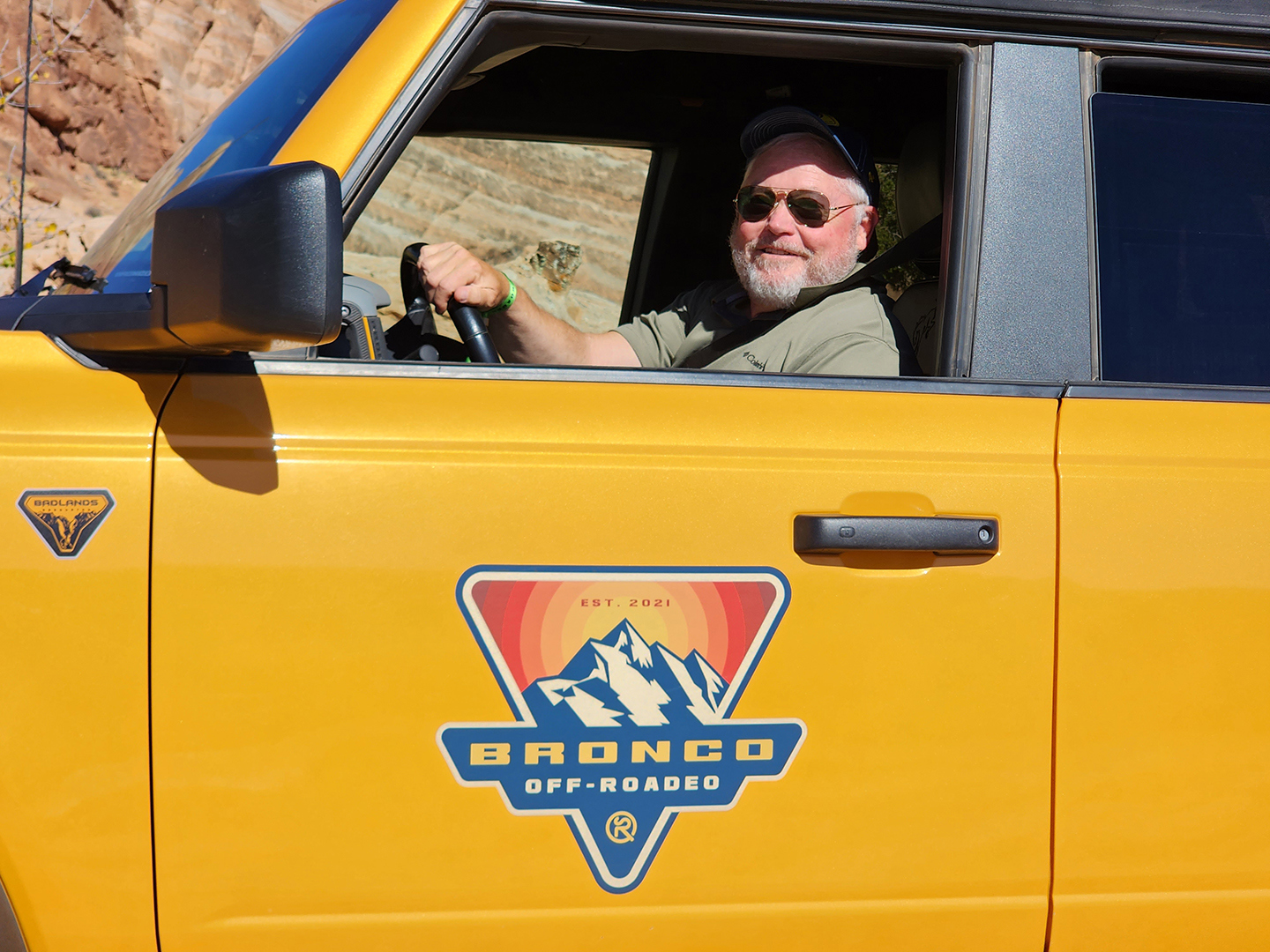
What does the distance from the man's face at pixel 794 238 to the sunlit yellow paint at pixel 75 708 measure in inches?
53.1

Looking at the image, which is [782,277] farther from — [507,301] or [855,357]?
[507,301]

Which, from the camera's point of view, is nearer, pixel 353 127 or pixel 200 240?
pixel 200 240

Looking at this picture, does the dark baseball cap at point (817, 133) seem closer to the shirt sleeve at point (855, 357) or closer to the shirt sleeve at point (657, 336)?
the shirt sleeve at point (657, 336)

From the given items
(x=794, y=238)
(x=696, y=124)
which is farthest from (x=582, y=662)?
(x=696, y=124)

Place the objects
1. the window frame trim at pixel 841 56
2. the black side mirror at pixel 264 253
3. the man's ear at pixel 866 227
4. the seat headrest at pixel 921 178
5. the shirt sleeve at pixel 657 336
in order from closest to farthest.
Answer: the black side mirror at pixel 264 253 < the window frame trim at pixel 841 56 < the seat headrest at pixel 921 178 < the man's ear at pixel 866 227 < the shirt sleeve at pixel 657 336

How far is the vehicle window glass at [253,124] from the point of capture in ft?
5.17

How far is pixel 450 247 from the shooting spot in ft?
6.71

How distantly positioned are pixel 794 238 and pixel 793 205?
7 centimetres

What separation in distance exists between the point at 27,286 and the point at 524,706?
3.31 feet

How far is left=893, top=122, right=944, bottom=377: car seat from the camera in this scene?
6.75 feet

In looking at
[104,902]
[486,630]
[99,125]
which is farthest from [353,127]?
[99,125]

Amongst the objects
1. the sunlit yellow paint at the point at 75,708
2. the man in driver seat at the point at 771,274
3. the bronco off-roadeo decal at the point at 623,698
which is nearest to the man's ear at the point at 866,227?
the man in driver seat at the point at 771,274

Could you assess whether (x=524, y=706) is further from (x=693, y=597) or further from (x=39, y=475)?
(x=39, y=475)

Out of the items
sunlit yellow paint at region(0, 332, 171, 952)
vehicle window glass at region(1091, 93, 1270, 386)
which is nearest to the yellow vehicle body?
sunlit yellow paint at region(0, 332, 171, 952)
